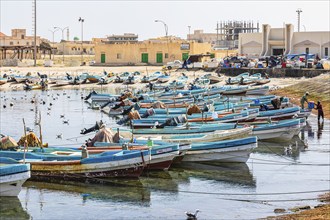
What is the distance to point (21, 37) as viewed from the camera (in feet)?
448

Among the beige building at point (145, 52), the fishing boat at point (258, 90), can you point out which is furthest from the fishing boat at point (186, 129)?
the beige building at point (145, 52)

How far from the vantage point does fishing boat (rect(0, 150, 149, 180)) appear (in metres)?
25.1

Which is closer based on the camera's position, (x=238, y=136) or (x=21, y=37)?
(x=238, y=136)

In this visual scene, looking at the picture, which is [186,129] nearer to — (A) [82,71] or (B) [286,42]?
(B) [286,42]

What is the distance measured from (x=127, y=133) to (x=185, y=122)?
4117 mm

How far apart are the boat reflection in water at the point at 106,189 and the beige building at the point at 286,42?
205ft

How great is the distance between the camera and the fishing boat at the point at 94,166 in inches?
990

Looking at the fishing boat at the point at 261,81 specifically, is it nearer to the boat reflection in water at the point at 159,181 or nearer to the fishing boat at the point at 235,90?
the fishing boat at the point at 235,90

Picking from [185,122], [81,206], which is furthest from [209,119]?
[81,206]

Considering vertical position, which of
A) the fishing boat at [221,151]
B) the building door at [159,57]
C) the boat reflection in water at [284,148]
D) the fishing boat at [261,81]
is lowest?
the boat reflection in water at [284,148]

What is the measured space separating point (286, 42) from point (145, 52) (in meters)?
21.2

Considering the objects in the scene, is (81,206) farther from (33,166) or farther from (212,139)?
(212,139)

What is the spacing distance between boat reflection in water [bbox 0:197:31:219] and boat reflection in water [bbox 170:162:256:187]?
20.6ft

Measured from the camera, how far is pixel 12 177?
22.2m
